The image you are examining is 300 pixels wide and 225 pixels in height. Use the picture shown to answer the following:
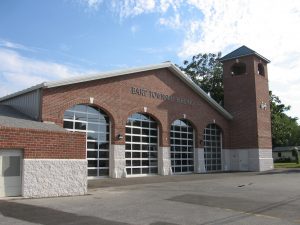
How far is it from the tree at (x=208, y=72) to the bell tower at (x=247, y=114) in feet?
38.7

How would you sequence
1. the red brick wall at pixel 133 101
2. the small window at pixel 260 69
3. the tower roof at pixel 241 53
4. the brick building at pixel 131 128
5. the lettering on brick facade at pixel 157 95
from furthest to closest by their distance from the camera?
the small window at pixel 260 69, the tower roof at pixel 241 53, the lettering on brick facade at pixel 157 95, the red brick wall at pixel 133 101, the brick building at pixel 131 128

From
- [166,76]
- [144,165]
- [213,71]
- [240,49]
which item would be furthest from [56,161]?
[213,71]

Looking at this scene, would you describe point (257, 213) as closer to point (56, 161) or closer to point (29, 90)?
point (56, 161)

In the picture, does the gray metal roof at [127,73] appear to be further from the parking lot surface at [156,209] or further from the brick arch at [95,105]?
the parking lot surface at [156,209]

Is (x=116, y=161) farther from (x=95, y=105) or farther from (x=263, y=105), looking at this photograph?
(x=263, y=105)

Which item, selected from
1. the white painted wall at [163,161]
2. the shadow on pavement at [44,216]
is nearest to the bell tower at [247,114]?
the white painted wall at [163,161]

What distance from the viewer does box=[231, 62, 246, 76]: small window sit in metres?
38.3

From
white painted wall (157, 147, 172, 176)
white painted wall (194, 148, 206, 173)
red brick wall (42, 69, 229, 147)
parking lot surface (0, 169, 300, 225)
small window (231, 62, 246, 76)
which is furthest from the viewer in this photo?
small window (231, 62, 246, 76)

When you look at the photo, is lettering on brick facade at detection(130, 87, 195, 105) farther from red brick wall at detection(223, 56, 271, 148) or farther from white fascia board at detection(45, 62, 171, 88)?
red brick wall at detection(223, 56, 271, 148)

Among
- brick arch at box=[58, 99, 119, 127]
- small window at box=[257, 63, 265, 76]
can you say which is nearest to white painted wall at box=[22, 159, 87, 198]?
brick arch at box=[58, 99, 119, 127]

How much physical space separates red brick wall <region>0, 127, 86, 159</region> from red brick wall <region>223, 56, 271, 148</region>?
23037 millimetres

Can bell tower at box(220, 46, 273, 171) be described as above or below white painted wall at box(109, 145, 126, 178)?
above

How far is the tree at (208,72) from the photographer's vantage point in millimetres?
50062

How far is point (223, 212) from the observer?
11.5 meters
